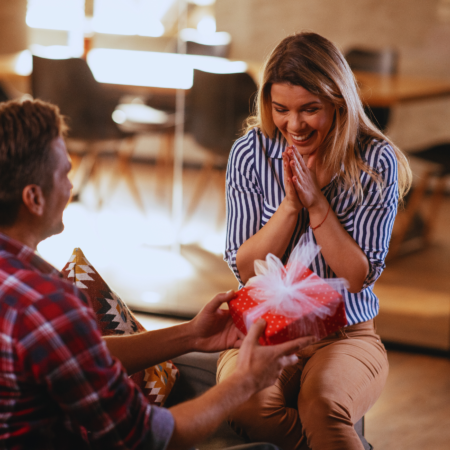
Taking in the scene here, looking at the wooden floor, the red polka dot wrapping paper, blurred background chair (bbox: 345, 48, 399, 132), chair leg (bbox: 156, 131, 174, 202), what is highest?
blurred background chair (bbox: 345, 48, 399, 132)

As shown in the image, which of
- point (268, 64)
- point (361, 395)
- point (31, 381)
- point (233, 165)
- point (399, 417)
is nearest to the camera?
point (31, 381)

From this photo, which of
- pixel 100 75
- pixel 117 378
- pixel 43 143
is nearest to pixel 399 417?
pixel 117 378

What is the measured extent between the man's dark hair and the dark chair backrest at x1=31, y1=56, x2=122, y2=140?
2298 millimetres

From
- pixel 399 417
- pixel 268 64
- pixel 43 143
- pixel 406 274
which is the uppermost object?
pixel 268 64

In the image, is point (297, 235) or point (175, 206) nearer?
point (297, 235)

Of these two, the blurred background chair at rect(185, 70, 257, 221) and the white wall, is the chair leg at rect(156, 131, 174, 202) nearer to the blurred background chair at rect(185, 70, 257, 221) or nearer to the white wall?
the blurred background chair at rect(185, 70, 257, 221)

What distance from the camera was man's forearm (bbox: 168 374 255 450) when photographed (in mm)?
959

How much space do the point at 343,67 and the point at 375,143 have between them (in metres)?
0.22

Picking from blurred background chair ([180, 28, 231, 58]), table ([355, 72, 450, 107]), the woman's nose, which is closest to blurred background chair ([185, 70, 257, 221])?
blurred background chair ([180, 28, 231, 58])

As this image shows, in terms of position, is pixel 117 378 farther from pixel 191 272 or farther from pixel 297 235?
pixel 191 272

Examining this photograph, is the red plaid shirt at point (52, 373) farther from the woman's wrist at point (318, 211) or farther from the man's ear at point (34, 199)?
the woman's wrist at point (318, 211)

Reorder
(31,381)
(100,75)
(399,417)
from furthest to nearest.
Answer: (100,75)
(399,417)
(31,381)

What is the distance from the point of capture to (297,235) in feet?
5.19

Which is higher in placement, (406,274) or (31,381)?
(31,381)
